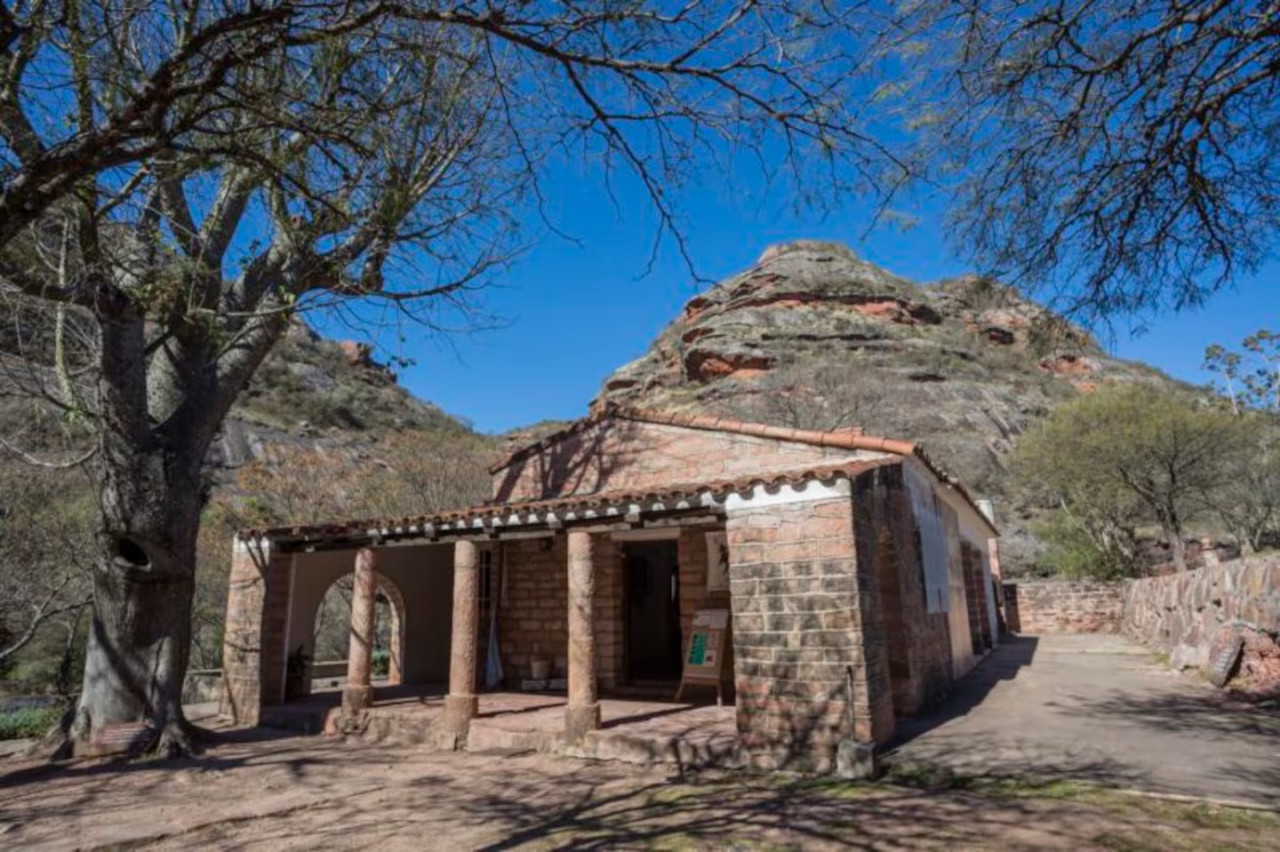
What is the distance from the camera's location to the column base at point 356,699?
9.21 meters

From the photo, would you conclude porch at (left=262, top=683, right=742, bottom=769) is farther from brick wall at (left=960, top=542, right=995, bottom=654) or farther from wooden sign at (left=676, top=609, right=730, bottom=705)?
brick wall at (left=960, top=542, right=995, bottom=654)

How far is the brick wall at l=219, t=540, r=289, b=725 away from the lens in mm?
10359

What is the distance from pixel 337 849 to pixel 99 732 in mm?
5075

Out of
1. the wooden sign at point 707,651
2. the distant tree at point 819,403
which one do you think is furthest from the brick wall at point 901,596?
the distant tree at point 819,403

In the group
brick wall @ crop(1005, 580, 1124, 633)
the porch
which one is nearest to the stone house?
the porch

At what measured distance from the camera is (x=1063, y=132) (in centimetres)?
496

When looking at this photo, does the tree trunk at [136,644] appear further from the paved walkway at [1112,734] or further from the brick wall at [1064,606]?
the brick wall at [1064,606]

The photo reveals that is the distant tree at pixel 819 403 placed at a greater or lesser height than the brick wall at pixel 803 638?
greater

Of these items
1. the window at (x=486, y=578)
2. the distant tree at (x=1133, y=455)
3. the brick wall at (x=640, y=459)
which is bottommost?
the window at (x=486, y=578)

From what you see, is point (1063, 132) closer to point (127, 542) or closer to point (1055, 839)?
point (1055, 839)

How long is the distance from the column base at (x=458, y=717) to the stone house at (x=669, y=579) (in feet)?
0.05

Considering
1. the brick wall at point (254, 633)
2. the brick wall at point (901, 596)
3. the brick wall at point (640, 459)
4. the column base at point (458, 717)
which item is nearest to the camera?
the brick wall at point (901, 596)

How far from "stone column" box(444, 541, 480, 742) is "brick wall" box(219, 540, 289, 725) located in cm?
376

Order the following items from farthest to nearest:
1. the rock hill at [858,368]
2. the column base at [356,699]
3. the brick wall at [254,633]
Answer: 1. the rock hill at [858,368]
2. the brick wall at [254,633]
3. the column base at [356,699]
